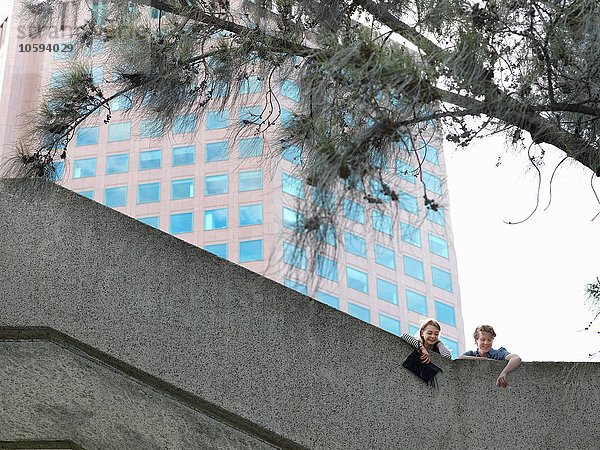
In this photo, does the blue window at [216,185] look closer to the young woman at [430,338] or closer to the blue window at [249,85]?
the young woman at [430,338]

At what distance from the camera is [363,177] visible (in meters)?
2.02

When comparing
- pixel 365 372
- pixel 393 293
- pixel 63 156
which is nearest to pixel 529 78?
pixel 365 372

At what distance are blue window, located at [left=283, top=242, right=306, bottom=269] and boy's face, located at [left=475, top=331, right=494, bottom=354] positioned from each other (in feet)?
4.91

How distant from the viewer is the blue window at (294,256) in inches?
76.7

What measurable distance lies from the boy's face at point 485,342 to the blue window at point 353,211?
1428 mm

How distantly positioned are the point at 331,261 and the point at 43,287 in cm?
119

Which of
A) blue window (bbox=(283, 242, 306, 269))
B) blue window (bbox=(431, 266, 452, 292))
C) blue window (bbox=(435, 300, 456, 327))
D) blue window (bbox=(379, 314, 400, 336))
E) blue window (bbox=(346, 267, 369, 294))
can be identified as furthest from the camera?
blue window (bbox=(431, 266, 452, 292))

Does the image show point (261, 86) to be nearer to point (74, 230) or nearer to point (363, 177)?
point (74, 230)

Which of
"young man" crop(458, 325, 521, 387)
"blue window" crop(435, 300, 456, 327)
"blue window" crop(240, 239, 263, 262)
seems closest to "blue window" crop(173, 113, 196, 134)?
"young man" crop(458, 325, 521, 387)

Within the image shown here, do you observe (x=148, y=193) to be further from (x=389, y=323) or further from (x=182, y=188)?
(x=389, y=323)

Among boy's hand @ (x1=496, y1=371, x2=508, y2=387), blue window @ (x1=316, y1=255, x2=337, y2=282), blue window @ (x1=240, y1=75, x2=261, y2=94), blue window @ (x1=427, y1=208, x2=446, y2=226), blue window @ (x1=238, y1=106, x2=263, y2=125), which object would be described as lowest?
blue window @ (x1=316, y1=255, x2=337, y2=282)

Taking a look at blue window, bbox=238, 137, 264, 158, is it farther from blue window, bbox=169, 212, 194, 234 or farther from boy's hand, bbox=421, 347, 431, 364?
blue window, bbox=169, 212, 194, 234

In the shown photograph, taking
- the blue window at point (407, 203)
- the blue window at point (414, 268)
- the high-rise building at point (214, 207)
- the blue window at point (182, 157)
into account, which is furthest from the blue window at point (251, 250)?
the blue window at point (407, 203)

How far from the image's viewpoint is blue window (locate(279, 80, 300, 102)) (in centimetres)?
257
